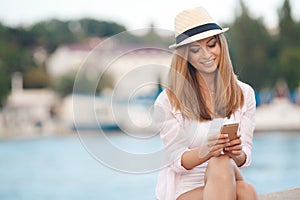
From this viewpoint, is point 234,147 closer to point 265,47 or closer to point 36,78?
point 265,47

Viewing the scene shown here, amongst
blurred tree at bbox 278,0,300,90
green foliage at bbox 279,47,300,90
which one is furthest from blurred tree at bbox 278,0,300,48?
green foliage at bbox 279,47,300,90

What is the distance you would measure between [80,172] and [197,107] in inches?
652

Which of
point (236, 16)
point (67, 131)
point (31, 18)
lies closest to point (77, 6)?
point (31, 18)

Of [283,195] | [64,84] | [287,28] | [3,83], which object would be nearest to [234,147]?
[283,195]

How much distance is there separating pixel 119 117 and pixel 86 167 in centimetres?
1764

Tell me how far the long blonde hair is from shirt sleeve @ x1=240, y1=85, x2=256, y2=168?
1 centimetres

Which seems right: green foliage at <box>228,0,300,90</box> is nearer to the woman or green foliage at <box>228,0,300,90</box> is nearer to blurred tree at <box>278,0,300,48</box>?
blurred tree at <box>278,0,300,48</box>

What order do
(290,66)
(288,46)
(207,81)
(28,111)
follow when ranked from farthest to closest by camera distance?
1. (28,111)
2. (290,66)
3. (288,46)
4. (207,81)

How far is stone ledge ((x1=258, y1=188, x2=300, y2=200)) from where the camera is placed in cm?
148

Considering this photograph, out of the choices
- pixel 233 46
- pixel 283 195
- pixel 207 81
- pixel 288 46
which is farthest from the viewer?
pixel 288 46

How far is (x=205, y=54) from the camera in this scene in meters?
1.06

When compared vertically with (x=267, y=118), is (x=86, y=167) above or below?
below

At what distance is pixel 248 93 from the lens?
108cm

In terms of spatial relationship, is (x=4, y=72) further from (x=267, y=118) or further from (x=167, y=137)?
(x=167, y=137)
